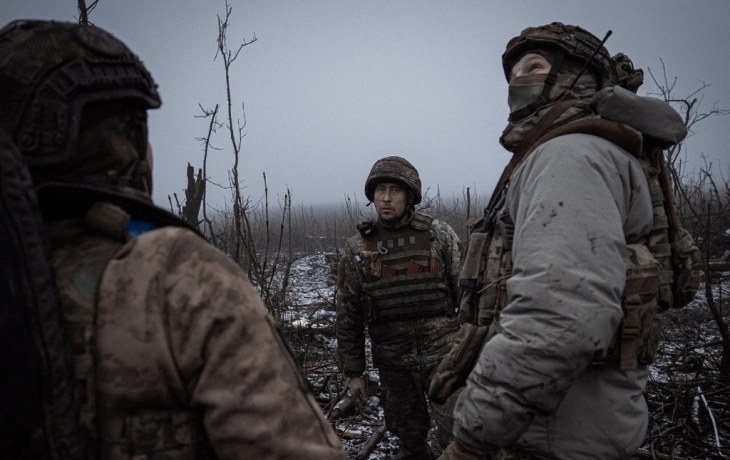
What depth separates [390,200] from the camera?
11.2ft

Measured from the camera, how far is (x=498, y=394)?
118 centimetres

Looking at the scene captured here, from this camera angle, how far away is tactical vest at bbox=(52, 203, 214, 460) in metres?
0.77

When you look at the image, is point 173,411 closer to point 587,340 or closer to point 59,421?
point 59,421

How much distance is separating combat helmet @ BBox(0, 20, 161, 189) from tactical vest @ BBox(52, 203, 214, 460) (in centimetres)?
17

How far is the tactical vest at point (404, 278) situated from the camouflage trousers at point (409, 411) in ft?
1.60

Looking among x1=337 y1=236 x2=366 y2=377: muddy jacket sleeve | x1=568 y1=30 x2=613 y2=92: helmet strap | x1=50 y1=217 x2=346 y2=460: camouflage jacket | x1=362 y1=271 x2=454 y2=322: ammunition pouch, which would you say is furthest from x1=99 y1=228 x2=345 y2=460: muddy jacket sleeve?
x1=337 y1=236 x2=366 y2=377: muddy jacket sleeve

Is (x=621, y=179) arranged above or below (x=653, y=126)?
below

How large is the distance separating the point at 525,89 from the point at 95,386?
1703 millimetres

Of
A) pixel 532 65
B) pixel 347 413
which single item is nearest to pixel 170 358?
pixel 532 65

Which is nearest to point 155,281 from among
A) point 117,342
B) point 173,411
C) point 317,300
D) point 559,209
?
point 117,342

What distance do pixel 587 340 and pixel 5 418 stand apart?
1.29m

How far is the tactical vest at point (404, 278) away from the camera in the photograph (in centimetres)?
320

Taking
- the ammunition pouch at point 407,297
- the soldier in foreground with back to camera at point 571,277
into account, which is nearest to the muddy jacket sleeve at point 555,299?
the soldier in foreground with back to camera at point 571,277

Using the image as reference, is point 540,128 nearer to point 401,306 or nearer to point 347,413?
point 401,306
